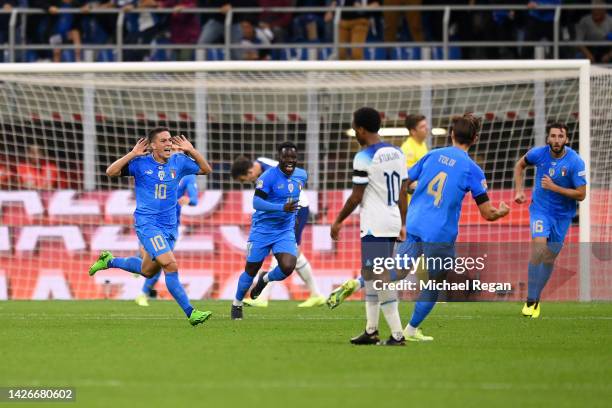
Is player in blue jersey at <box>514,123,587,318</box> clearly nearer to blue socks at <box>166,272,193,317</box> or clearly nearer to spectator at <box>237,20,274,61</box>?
blue socks at <box>166,272,193,317</box>

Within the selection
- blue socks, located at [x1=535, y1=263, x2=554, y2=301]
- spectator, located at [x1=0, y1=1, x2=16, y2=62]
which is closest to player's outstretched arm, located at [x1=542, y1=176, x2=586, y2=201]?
blue socks, located at [x1=535, y1=263, x2=554, y2=301]

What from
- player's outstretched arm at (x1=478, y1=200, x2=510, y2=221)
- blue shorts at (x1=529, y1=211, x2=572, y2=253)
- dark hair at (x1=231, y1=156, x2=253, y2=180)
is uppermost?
dark hair at (x1=231, y1=156, x2=253, y2=180)

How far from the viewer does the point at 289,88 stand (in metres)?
21.3

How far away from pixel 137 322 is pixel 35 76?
7174 mm

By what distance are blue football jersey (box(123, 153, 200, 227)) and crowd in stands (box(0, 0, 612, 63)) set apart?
343 inches

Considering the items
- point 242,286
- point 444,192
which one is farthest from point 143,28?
point 444,192

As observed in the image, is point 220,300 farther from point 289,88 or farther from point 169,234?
point 169,234

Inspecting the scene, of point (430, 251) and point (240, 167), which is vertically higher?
point (240, 167)

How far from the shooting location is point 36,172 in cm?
2105

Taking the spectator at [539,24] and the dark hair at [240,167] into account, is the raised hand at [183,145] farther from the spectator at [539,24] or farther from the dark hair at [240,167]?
the spectator at [539,24]

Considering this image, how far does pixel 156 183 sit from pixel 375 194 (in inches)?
156

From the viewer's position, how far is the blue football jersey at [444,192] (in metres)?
11.8

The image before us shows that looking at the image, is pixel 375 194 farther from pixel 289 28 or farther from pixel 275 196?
pixel 289 28

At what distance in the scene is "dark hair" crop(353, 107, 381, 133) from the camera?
36.3 ft
